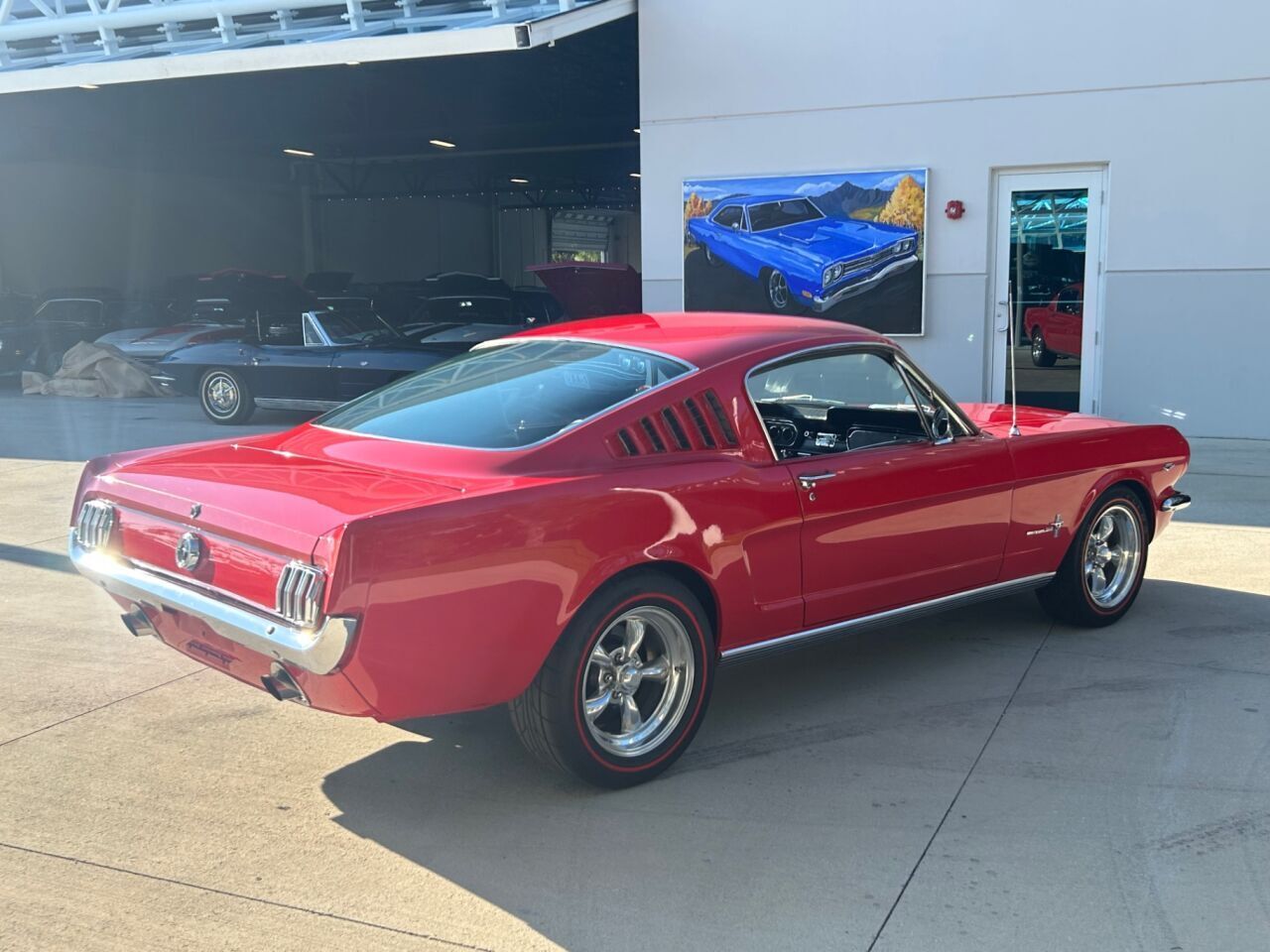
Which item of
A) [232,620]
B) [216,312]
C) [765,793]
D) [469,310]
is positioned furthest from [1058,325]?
[216,312]

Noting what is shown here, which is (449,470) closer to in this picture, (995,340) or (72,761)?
(72,761)

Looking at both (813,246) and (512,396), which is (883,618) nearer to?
(512,396)

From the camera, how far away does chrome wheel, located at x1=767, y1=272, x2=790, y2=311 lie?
13172mm

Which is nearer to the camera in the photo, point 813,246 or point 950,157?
point 950,157

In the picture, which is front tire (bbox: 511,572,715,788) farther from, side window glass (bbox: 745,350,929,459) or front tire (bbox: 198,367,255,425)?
front tire (bbox: 198,367,255,425)

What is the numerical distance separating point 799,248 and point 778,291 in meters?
0.50

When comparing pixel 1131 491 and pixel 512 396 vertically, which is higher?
pixel 512 396

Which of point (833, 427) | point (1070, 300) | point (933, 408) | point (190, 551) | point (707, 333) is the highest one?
point (707, 333)

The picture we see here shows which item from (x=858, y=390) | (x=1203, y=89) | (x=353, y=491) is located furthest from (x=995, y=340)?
(x=353, y=491)

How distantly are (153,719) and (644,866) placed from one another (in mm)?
2136

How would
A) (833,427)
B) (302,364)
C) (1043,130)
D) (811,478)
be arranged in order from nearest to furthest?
1. (811,478)
2. (833,427)
3. (1043,130)
4. (302,364)

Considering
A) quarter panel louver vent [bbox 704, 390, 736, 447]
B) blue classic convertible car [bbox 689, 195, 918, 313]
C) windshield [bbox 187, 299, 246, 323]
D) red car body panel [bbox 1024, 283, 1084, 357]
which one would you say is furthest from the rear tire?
quarter panel louver vent [bbox 704, 390, 736, 447]

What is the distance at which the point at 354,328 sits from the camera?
1320 centimetres

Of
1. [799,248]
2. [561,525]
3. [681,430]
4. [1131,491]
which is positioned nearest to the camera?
[561,525]
